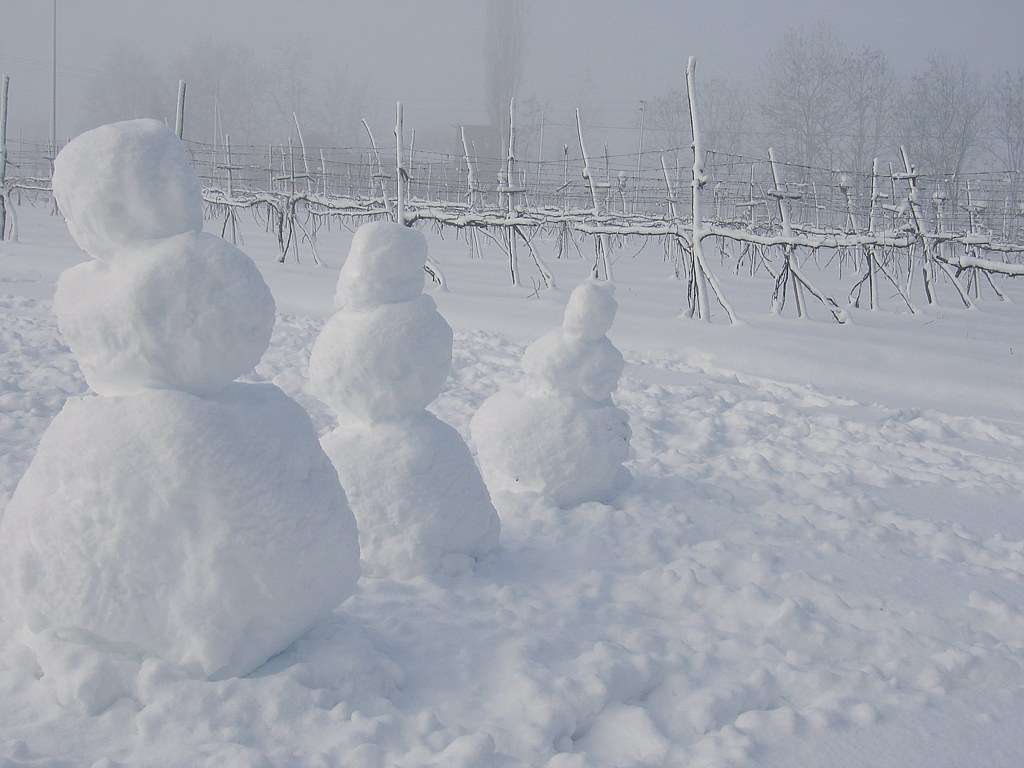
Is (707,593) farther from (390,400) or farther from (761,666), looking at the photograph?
(390,400)

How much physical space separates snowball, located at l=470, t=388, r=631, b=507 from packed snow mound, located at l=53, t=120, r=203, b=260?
2.02 m

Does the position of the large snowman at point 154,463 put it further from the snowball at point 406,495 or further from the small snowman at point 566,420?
the small snowman at point 566,420

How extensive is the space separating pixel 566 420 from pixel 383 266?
4.15 ft

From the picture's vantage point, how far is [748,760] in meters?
2.18

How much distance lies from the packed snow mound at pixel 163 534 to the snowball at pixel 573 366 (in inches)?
73.8

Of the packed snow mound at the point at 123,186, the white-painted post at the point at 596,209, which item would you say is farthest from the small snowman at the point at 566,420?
the white-painted post at the point at 596,209

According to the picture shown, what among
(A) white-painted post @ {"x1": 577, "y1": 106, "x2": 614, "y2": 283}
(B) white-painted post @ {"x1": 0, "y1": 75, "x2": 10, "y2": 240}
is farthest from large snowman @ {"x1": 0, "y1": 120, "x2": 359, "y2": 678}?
(B) white-painted post @ {"x1": 0, "y1": 75, "x2": 10, "y2": 240}

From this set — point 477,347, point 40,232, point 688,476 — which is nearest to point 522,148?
point 40,232

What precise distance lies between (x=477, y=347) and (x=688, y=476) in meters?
3.74

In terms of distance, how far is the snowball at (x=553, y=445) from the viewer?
157 inches

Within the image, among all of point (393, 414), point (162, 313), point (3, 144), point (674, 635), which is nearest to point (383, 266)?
point (393, 414)

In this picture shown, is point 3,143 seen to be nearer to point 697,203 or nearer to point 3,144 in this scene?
point 3,144

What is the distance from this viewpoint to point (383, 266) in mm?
3211

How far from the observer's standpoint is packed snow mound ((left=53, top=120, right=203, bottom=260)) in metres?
2.26
